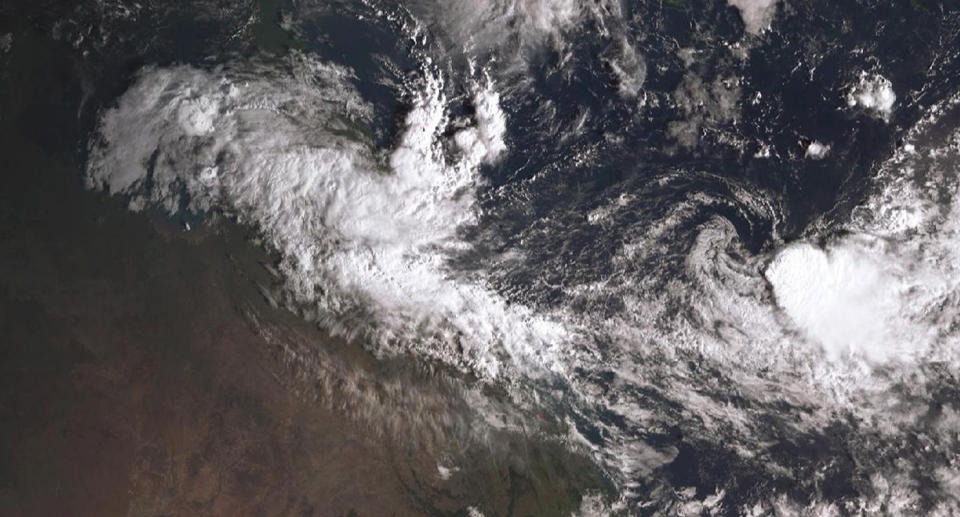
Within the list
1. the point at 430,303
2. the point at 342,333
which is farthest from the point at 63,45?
the point at 430,303

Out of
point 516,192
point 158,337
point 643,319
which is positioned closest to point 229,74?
point 158,337

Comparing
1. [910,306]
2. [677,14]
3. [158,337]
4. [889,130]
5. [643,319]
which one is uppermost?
[889,130]

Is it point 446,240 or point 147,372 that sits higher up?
point 446,240

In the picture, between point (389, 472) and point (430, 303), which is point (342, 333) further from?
point (389, 472)

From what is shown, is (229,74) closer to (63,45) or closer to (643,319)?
(63,45)

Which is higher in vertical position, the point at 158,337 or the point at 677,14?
the point at 677,14

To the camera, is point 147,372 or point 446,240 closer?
point 147,372
